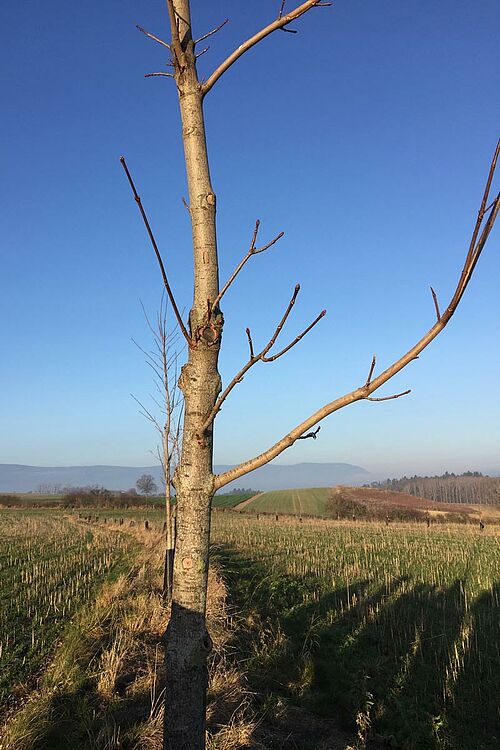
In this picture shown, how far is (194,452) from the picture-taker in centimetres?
210

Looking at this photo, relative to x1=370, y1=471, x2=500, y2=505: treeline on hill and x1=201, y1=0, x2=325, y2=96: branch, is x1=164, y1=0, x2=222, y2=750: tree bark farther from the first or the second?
x1=370, y1=471, x2=500, y2=505: treeline on hill

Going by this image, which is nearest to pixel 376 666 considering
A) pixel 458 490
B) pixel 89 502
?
pixel 89 502

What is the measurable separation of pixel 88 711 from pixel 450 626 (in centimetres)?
649

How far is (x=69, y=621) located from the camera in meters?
8.07

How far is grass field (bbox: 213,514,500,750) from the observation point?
5.10m

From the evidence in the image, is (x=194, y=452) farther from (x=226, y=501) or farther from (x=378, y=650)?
(x=226, y=501)

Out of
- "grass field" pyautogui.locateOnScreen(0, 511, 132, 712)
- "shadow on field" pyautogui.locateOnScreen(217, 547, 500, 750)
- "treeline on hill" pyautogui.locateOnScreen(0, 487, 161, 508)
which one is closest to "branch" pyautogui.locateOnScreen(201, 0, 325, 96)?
"shadow on field" pyautogui.locateOnScreen(217, 547, 500, 750)

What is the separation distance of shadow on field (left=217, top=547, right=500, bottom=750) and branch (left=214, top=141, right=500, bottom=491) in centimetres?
356

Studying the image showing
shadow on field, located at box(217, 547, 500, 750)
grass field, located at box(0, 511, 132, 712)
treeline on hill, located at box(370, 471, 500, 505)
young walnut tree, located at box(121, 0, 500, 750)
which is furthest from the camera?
treeline on hill, located at box(370, 471, 500, 505)

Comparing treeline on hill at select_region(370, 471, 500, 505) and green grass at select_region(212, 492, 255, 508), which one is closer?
green grass at select_region(212, 492, 255, 508)

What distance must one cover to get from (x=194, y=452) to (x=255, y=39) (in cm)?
176

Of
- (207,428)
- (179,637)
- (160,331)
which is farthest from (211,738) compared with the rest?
(160,331)

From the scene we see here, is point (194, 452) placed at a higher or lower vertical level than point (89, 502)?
higher

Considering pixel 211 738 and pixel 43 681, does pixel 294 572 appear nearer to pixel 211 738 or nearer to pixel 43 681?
pixel 43 681
